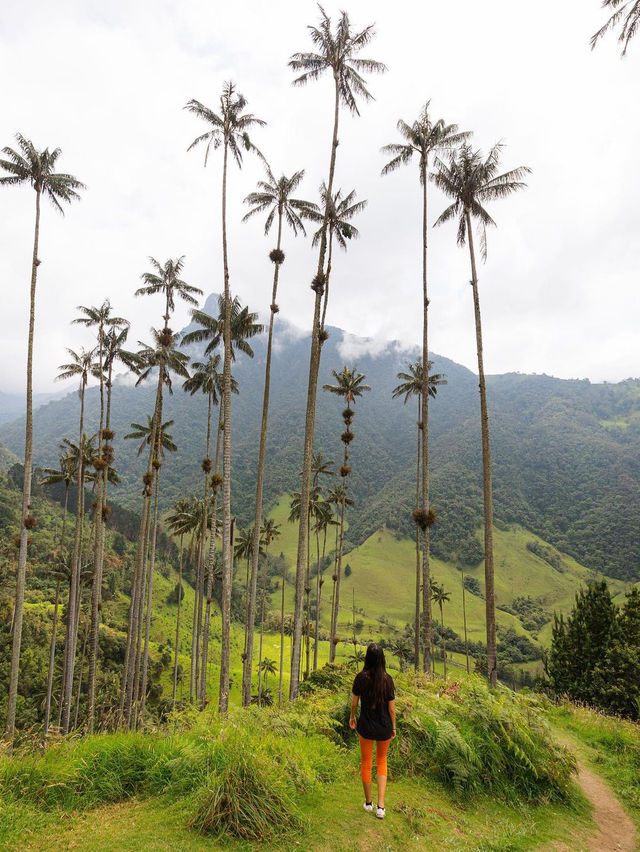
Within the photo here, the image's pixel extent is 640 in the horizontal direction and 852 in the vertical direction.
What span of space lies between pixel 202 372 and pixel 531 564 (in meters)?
156

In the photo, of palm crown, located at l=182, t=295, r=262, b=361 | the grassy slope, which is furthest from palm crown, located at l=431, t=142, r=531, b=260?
the grassy slope

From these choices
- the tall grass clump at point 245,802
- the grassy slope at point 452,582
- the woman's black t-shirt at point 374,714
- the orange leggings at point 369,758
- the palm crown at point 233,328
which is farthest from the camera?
the grassy slope at point 452,582

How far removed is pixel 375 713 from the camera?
5859 millimetres

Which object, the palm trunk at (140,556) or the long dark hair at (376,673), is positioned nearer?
the long dark hair at (376,673)

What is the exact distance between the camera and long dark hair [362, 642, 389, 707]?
5867 mm

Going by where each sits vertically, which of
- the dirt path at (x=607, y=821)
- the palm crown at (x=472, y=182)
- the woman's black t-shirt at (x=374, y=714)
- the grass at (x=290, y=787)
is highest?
the palm crown at (x=472, y=182)

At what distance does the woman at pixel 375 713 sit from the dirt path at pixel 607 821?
3.40 metres

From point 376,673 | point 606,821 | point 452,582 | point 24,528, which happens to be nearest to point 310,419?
point 376,673

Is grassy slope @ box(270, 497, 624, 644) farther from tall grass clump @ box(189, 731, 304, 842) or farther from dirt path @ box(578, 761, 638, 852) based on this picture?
tall grass clump @ box(189, 731, 304, 842)

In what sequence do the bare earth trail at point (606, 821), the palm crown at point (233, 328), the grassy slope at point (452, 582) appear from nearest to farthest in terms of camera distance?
the bare earth trail at point (606, 821) → the palm crown at point (233, 328) → the grassy slope at point (452, 582)

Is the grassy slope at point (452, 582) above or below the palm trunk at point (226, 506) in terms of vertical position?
below

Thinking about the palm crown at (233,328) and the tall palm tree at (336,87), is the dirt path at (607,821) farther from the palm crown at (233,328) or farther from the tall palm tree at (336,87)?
the palm crown at (233,328)

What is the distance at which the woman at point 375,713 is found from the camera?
5.71 metres

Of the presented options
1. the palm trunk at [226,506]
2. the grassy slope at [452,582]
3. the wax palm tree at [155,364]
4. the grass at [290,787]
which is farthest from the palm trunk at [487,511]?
the grassy slope at [452,582]
